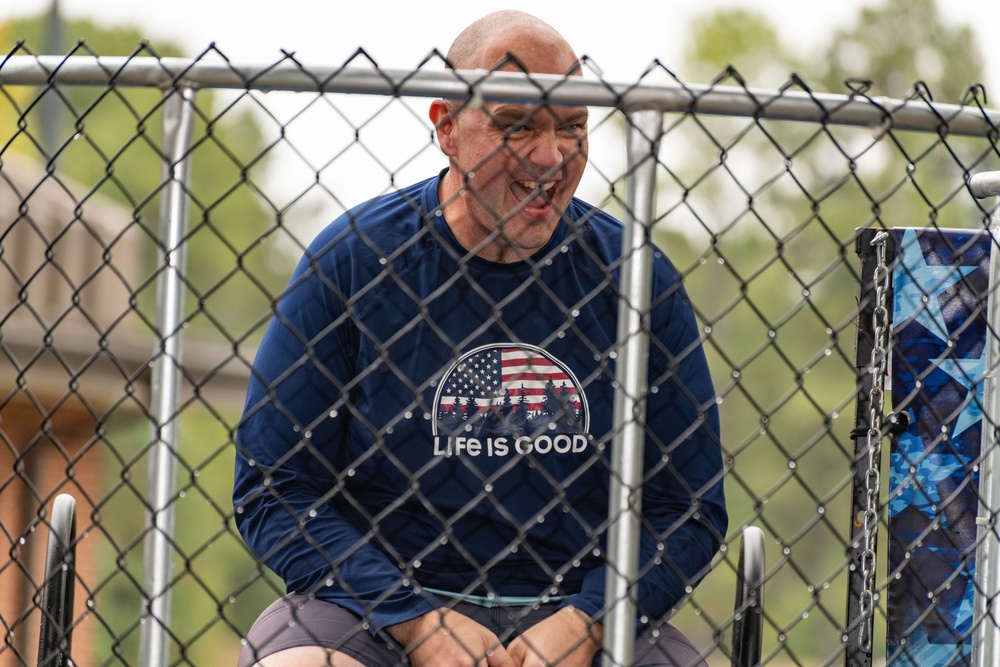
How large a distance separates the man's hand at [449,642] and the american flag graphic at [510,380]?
1.50 feet

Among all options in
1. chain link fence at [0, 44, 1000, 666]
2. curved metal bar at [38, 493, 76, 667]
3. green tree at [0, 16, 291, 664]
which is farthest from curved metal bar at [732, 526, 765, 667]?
green tree at [0, 16, 291, 664]

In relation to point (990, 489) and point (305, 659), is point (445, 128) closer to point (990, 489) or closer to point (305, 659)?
point (305, 659)

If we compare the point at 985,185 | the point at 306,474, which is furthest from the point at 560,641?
the point at 985,185

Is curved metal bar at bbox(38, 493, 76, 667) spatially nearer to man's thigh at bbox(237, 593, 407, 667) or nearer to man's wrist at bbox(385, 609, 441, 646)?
man's thigh at bbox(237, 593, 407, 667)

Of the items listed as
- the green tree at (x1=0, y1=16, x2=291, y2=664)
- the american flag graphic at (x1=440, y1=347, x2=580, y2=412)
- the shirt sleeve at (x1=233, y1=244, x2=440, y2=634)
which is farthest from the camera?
the green tree at (x1=0, y1=16, x2=291, y2=664)

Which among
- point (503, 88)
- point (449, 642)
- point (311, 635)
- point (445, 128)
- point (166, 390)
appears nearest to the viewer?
point (503, 88)

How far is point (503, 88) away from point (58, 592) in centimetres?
133

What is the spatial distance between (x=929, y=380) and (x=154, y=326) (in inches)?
64.5

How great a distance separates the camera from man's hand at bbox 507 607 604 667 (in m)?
2.21

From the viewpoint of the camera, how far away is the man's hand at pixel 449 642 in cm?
216

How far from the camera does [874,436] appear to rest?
2.34 m

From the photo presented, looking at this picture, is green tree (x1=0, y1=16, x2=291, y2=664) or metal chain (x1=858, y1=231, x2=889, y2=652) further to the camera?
green tree (x1=0, y1=16, x2=291, y2=664)

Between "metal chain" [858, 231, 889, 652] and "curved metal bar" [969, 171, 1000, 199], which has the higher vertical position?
"curved metal bar" [969, 171, 1000, 199]

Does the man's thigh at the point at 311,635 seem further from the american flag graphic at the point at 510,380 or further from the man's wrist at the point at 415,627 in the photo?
the american flag graphic at the point at 510,380
